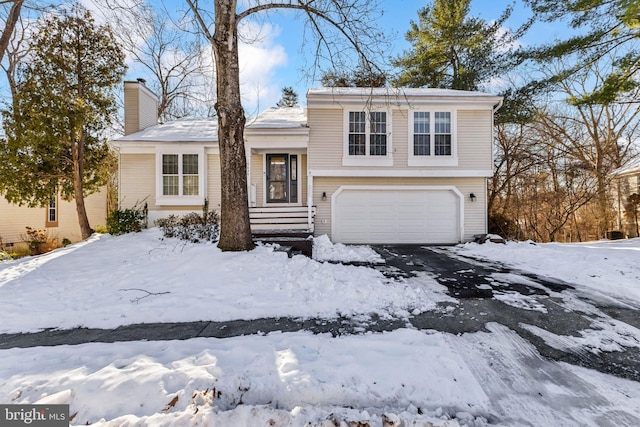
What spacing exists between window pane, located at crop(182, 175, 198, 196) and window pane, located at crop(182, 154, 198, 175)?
0.62ft

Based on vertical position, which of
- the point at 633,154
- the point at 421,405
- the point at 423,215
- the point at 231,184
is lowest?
the point at 421,405

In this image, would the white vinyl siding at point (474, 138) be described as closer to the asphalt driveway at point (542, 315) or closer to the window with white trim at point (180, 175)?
the asphalt driveway at point (542, 315)

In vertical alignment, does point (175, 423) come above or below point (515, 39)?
below

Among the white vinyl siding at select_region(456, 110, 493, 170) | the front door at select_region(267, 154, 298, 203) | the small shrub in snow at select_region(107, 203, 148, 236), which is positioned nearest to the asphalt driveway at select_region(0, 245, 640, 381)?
the white vinyl siding at select_region(456, 110, 493, 170)

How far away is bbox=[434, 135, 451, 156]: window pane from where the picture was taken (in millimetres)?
10195

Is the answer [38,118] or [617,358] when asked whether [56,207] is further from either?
[617,358]

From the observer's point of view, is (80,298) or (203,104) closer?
(80,298)

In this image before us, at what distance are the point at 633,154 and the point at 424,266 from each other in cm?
1843

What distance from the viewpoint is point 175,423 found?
1764 mm

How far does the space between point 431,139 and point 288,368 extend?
9759 millimetres

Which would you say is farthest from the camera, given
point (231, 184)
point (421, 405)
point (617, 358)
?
point (231, 184)

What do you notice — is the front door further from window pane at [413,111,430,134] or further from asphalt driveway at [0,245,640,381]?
asphalt driveway at [0,245,640,381]

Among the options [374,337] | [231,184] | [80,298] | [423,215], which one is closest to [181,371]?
[374,337]

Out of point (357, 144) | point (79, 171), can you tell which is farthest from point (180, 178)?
point (357, 144)
